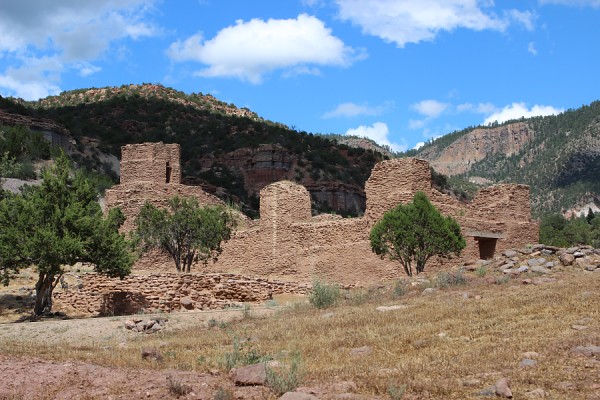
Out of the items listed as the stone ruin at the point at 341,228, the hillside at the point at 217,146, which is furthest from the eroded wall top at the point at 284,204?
the hillside at the point at 217,146

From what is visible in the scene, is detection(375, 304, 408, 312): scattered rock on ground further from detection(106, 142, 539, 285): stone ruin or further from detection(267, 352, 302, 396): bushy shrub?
detection(106, 142, 539, 285): stone ruin

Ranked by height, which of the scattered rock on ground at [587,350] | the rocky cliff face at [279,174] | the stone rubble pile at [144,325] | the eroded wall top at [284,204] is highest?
the rocky cliff face at [279,174]

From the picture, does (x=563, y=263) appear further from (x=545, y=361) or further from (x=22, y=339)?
(x=22, y=339)

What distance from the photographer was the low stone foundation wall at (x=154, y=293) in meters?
21.1

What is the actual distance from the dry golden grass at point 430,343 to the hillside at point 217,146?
47168 mm

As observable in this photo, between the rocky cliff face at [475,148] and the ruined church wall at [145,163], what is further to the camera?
the rocky cliff face at [475,148]

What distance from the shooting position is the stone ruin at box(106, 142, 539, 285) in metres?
28.1

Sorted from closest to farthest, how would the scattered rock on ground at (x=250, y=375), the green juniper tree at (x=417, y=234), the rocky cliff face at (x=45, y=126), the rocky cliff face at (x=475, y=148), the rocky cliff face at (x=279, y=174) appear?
the scattered rock on ground at (x=250, y=375)
the green juniper tree at (x=417, y=234)
the rocky cliff face at (x=45, y=126)
the rocky cliff face at (x=279, y=174)
the rocky cliff face at (x=475, y=148)

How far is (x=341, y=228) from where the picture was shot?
95.9 feet

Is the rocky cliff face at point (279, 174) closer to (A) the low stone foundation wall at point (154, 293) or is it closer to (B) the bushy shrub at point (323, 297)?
(A) the low stone foundation wall at point (154, 293)

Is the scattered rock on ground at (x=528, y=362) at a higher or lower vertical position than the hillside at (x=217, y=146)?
lower

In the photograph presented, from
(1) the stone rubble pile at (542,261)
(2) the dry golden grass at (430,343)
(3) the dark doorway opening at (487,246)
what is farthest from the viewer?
(3) the dark doorway opening at (487,246)

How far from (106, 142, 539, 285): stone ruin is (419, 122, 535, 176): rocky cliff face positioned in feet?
390

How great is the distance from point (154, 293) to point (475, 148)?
147 metres
